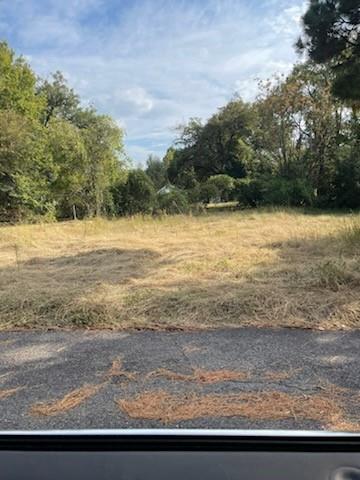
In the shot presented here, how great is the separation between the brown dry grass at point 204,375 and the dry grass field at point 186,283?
1063 mm

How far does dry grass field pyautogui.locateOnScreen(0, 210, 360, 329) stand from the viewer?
14.3 feet

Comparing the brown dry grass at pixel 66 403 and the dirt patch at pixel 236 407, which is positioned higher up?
the brown dry grass at pixel 66 403

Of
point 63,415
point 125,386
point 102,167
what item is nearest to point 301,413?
point 125,386

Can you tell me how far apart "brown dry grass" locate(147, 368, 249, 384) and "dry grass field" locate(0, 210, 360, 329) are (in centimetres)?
106

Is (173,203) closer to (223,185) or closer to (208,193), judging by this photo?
(208,193)

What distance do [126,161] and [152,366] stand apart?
81.6 feet

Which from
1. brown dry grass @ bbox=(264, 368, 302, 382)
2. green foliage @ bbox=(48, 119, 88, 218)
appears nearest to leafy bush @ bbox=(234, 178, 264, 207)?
green foliage @ bbox=(48, 119, 88, 218)

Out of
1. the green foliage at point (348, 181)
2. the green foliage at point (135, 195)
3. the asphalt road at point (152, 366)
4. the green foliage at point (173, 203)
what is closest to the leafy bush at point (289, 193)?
the green foliage at point (348, 181)

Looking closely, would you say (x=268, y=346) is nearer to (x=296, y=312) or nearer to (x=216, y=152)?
(x=296, y=312)

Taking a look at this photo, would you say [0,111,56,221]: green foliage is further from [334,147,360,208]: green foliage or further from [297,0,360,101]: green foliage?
[334,147,360,208]: green foliage

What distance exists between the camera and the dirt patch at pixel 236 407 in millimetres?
2461

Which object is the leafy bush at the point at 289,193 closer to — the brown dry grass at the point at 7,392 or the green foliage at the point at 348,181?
the green foliage at the point at 348,181

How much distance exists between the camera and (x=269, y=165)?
25000mm

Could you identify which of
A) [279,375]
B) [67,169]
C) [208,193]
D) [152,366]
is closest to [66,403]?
[152,366]
